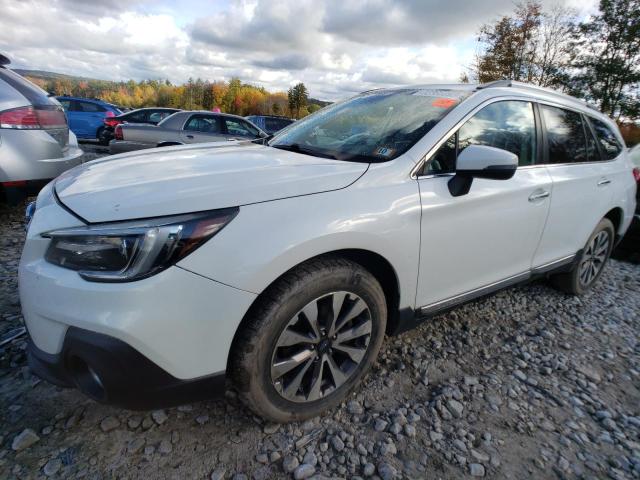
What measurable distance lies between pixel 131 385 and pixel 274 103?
71.7 meters

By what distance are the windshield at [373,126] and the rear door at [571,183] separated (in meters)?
0.90

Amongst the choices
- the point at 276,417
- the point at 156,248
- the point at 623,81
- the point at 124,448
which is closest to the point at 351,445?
the point at 276,417

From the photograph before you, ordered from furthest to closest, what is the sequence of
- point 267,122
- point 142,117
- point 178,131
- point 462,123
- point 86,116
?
point 267,122
point 86,116
point 142,117
point 178,131
point 462,123

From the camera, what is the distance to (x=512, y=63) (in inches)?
734

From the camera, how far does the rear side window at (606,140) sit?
331 centimetres

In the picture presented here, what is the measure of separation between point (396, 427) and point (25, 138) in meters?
3.73

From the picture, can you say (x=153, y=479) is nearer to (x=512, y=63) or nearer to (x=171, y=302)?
(x=171, y=302)

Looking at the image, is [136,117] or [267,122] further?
[267,122]

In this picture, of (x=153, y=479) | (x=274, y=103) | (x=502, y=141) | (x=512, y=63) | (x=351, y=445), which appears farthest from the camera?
(x=274, y=103)

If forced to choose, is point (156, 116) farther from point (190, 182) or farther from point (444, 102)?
point (190, 182)

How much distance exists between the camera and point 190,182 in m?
1.64

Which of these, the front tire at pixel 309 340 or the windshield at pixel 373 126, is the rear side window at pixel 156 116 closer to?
the windshield at pixel 373 126

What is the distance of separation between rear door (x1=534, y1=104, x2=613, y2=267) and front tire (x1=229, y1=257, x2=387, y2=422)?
5.21ft

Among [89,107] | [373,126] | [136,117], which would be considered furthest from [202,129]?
[89,107]
